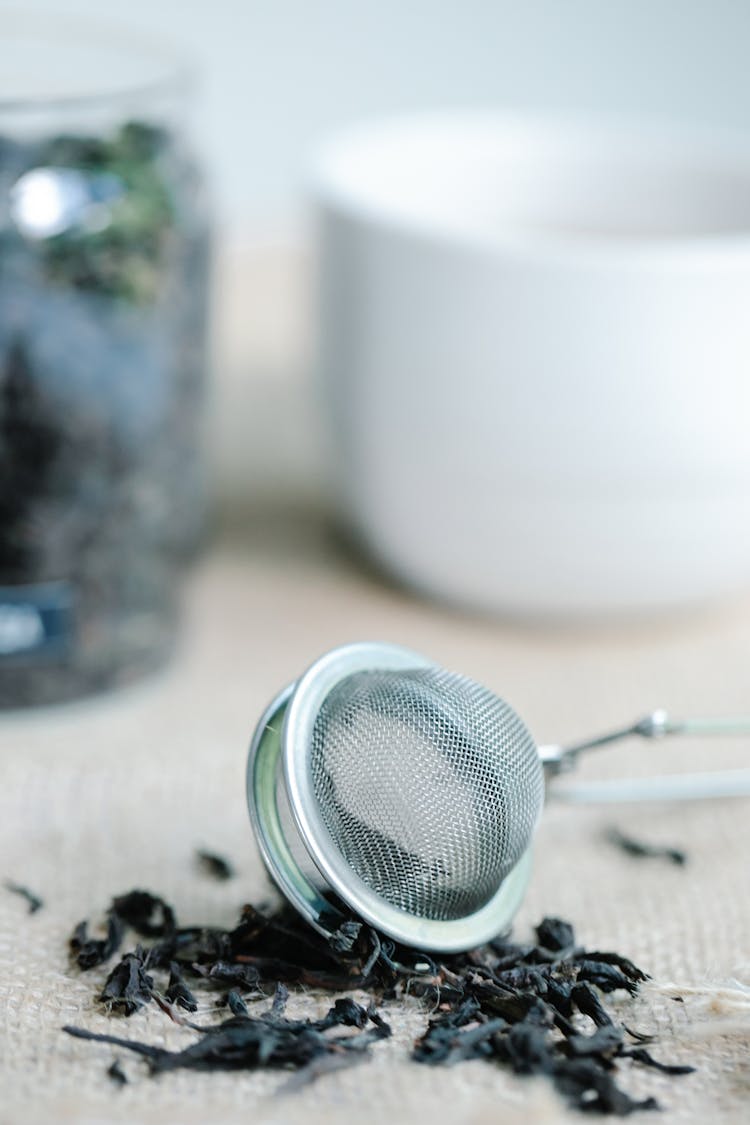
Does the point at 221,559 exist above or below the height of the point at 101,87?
below

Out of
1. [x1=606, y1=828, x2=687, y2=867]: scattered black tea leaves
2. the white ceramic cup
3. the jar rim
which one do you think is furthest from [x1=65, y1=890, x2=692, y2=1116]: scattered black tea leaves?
the jar rim

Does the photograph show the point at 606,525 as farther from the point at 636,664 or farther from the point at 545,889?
the point at 545,889

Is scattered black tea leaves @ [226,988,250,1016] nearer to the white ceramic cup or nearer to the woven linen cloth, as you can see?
the woven linen cloth

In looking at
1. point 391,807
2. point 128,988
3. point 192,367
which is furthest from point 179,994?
point 192,367

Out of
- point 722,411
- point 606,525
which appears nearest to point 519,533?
point 606,525

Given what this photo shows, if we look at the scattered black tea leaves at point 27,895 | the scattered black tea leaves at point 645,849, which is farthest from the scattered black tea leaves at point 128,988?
the scattered black tea leaves at point 645,849
